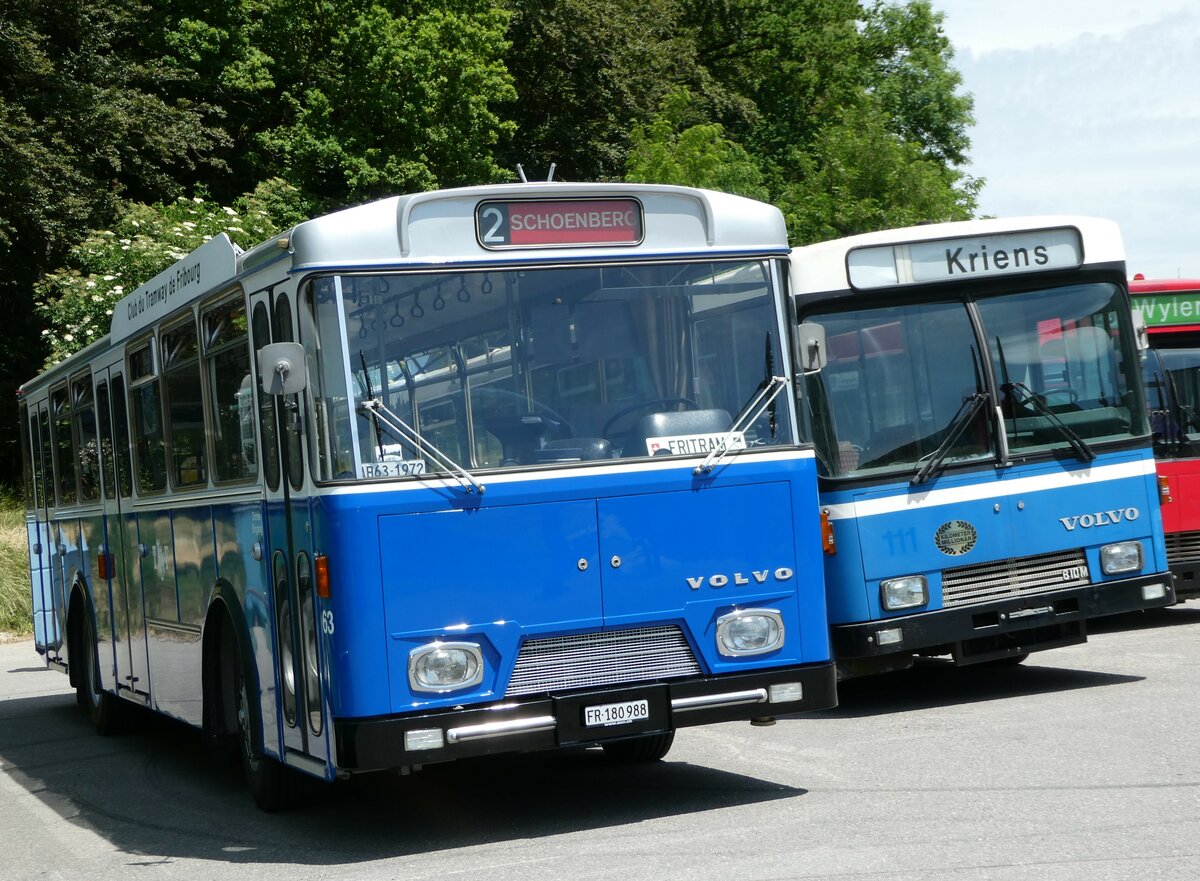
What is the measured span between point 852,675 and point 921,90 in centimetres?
4293

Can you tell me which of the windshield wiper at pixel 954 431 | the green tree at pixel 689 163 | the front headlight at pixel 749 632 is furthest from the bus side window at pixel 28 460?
the green tree at pixel 689 163

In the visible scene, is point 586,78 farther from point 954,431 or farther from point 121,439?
point 954,431

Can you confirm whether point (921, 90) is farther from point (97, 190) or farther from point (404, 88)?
point (97, 190)

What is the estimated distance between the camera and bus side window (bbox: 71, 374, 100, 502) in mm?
13430

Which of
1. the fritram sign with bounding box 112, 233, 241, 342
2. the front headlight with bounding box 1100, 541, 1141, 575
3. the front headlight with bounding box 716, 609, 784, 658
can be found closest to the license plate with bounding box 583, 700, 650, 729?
the front headlight with bounding box 716, 609, 784, 658

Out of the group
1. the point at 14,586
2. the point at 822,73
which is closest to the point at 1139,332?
the point at 14,586

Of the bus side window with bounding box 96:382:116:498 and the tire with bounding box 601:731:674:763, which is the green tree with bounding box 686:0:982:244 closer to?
the bus side window with bounding box 96:382:116:498

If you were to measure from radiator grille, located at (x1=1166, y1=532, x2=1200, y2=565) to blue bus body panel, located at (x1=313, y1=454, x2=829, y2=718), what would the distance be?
26.7 ft

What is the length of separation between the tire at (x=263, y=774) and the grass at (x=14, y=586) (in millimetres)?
15830

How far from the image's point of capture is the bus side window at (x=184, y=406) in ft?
32.8

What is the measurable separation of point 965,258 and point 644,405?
169 inches

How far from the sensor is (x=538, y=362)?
7996mm

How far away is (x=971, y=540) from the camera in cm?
1138

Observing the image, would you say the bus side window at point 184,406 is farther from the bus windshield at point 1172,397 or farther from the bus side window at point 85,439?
the bus windshield at point 1172,397
